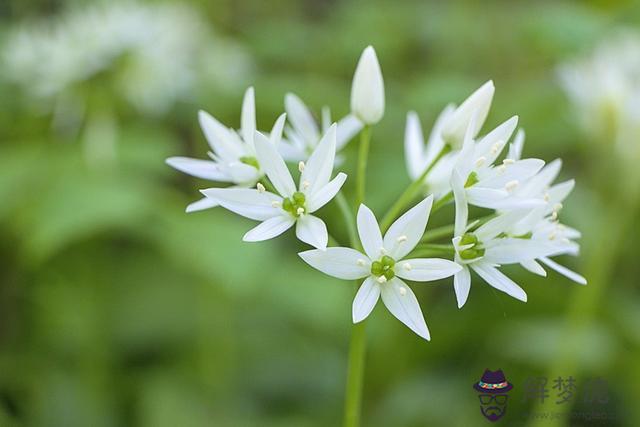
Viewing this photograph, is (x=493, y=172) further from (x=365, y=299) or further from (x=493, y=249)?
(x=365, y=299)

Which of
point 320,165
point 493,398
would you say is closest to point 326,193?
point 320,165

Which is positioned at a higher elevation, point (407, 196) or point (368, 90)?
point (368, 90)

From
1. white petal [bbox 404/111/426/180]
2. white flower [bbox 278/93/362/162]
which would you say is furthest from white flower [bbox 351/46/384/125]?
white petal [bbox 404/111/426/180]

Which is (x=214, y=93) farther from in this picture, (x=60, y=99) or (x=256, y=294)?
(x=256, y=294)

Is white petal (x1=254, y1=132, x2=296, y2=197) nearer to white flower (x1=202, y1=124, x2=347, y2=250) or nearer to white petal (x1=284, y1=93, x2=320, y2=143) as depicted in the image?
white flower (x1=202, y1=124, x2=347, y2=250)

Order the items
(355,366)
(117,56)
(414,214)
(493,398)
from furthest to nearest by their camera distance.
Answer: (117,56) → (493,398) → (355,366) → (414,214)

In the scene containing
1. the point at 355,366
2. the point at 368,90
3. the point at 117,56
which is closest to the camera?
the point at 355,366

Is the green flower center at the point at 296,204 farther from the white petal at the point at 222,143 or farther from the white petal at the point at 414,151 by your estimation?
the white petal at the point at 414,151
